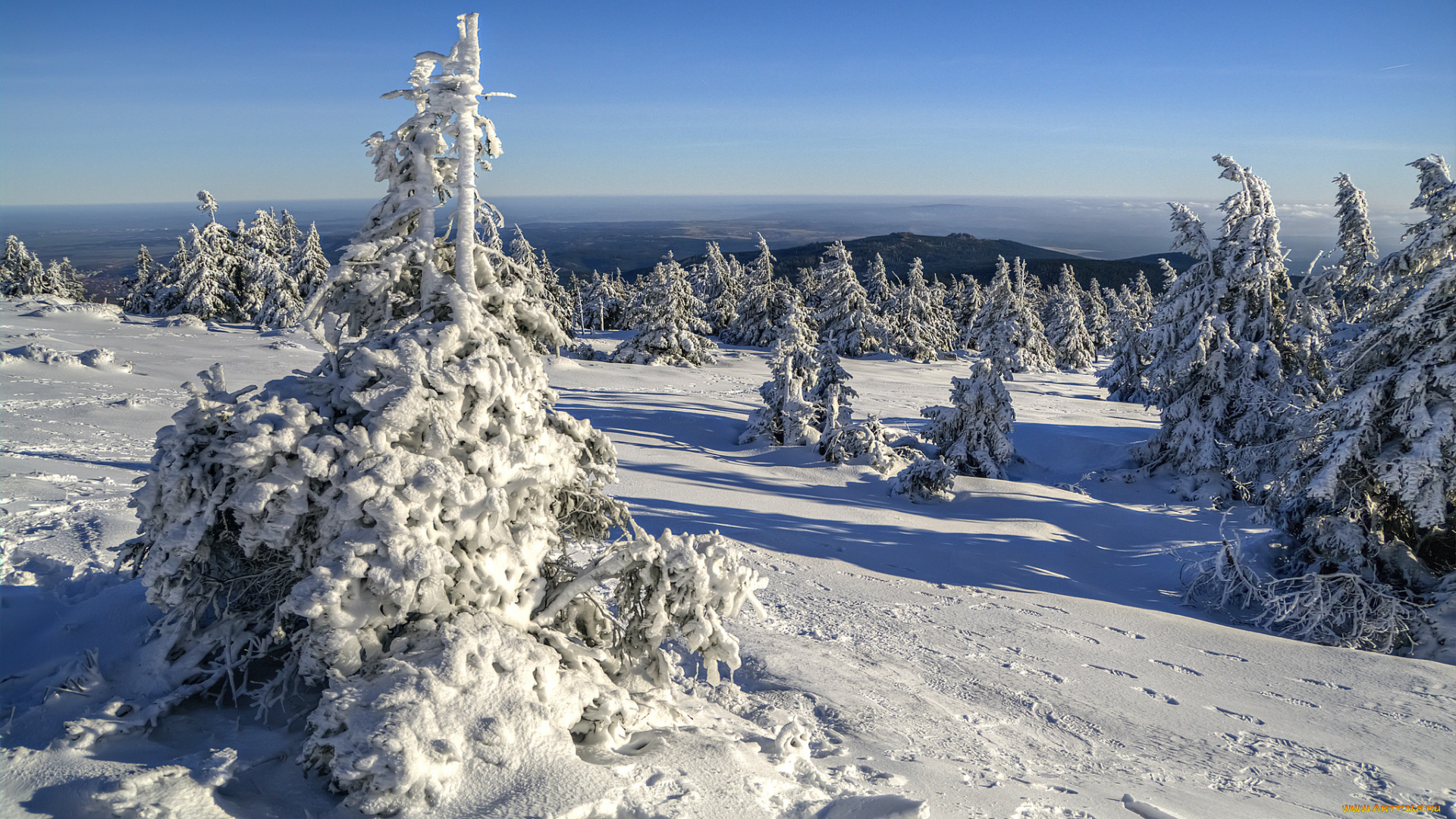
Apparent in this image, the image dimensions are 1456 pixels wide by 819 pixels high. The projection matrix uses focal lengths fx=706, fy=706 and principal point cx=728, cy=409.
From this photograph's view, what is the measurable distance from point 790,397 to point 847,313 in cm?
2755

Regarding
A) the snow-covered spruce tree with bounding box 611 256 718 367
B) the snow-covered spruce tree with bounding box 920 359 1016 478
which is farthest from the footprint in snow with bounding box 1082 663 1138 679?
the snow-covered spruce tree with bounding box 611 256 718 367

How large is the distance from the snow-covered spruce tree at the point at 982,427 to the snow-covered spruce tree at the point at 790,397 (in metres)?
4.15

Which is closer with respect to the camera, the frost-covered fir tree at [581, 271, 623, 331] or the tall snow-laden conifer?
→ the tall snow-laden conifer

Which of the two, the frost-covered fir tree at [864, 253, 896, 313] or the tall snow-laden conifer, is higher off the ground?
the frost-covered fir tree at [864, 253, 896, 313]

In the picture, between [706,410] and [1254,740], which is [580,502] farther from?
[706,410]

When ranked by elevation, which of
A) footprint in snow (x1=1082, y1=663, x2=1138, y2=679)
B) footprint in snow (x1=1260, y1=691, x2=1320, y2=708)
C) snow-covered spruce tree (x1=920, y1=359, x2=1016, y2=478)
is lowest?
footprint in snow (x1=1260, y1=691, x2=1320, y2=708)

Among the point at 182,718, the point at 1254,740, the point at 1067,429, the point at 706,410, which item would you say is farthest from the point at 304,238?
the point at 1254,740

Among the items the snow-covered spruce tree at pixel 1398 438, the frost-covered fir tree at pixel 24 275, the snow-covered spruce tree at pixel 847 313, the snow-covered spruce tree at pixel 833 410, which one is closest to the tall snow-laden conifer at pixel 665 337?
the snow-covered spruce tree at pixel 847 313

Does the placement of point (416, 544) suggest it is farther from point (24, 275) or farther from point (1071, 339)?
point (24, 275)

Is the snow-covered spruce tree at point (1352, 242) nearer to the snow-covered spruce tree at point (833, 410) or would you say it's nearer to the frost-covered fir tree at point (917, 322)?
the snow-covered spruce tree at point (833, 410)

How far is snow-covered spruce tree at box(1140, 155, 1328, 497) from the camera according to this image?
60.8ft

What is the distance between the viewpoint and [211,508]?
4965 millimetres

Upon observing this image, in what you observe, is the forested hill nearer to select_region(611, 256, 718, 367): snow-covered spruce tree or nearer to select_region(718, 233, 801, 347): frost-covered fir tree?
select_region(718, 233, 801, 347): frost-covered fir tree

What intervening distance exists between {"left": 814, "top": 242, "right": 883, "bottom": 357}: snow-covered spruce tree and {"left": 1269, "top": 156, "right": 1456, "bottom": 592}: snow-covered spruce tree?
36053 mm
